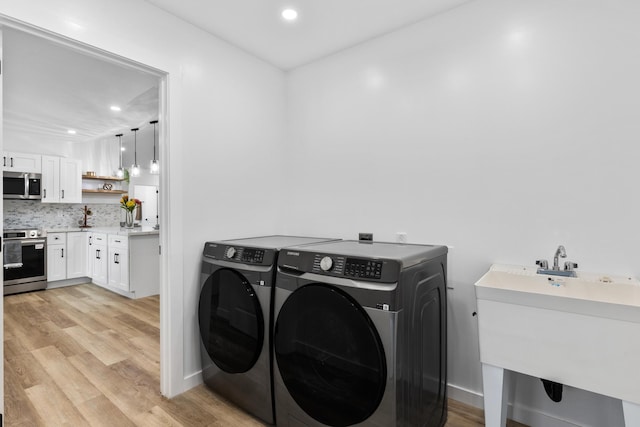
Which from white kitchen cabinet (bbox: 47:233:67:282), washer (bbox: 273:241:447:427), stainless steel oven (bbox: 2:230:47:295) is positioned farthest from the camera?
white kitchen cabinet (bbox: 47:233:67:282)

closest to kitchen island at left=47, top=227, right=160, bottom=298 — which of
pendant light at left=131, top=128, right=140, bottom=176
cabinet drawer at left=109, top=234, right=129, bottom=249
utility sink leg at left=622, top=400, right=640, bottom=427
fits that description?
cabinet drawer at left=109, top=234, right=129, bottom=249

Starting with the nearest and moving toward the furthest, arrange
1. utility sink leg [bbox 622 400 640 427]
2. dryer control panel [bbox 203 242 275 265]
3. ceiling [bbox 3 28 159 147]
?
utility sink leg [bbox 622 400 640 427] < dryer control panel [bbox 203 242 275 265] < ceiling [bbox 3 28 159 147]

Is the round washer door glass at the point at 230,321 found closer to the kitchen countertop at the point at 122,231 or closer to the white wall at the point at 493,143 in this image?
the white wall at the point at 493,143

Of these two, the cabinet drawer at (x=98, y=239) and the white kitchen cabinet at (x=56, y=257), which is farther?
the white kitchen cabinet at (x=56, y=257)

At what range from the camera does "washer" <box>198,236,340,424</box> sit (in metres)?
1.86

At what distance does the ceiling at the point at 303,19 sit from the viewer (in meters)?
2.04

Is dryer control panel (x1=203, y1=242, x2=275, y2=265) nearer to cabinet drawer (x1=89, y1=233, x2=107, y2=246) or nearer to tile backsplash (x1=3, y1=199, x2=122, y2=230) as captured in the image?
cabinet drawer (x1=89, y1=233, x2=107, y2=246)

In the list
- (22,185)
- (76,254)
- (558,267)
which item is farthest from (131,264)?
(558,267)

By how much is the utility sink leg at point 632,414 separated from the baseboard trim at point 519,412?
2.26ft

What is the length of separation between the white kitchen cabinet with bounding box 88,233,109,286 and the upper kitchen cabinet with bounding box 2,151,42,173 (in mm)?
1380

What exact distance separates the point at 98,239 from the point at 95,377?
3.36 meters

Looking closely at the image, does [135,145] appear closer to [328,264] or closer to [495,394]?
[328,264]

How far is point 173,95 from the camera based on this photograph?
2.13 metres

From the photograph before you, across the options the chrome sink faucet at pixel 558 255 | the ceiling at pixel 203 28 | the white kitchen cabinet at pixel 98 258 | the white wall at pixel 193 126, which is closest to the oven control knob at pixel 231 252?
the white wall at pixel 193 126
